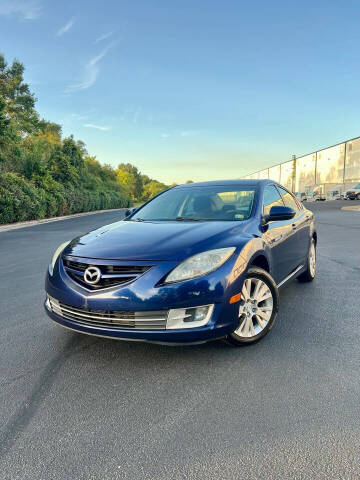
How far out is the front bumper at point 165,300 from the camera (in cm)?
258

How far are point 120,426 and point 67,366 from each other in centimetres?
92

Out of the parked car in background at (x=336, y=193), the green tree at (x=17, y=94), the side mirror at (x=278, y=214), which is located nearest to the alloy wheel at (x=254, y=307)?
the side mirror at (x=278, y=214)

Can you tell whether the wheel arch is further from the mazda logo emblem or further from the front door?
the mazda logo emblem

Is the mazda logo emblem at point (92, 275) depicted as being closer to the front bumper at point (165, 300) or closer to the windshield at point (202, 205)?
the front bumper at point (165, 300)

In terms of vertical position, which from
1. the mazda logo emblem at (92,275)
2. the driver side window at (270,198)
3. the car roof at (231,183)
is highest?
the car roof at (231,183)

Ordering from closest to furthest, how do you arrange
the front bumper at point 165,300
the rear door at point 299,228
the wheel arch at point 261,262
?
the front bumper at point 165,300, the wheel arch at point 261,262, the rear door at point 299,228

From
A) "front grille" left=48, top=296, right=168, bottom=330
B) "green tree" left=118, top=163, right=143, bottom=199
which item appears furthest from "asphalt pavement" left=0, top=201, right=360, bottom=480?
"green tree" left=118, top=163, right=143, bottom=199

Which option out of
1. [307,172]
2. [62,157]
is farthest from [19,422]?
[307,172]

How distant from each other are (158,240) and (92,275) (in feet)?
2.03

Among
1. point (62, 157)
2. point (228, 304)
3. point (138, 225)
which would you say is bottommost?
point (228, 304)

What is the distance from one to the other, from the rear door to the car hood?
4.30 ft

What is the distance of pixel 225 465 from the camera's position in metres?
1.80

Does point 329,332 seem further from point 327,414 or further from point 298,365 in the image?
point 327,414

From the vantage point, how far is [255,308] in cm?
320
